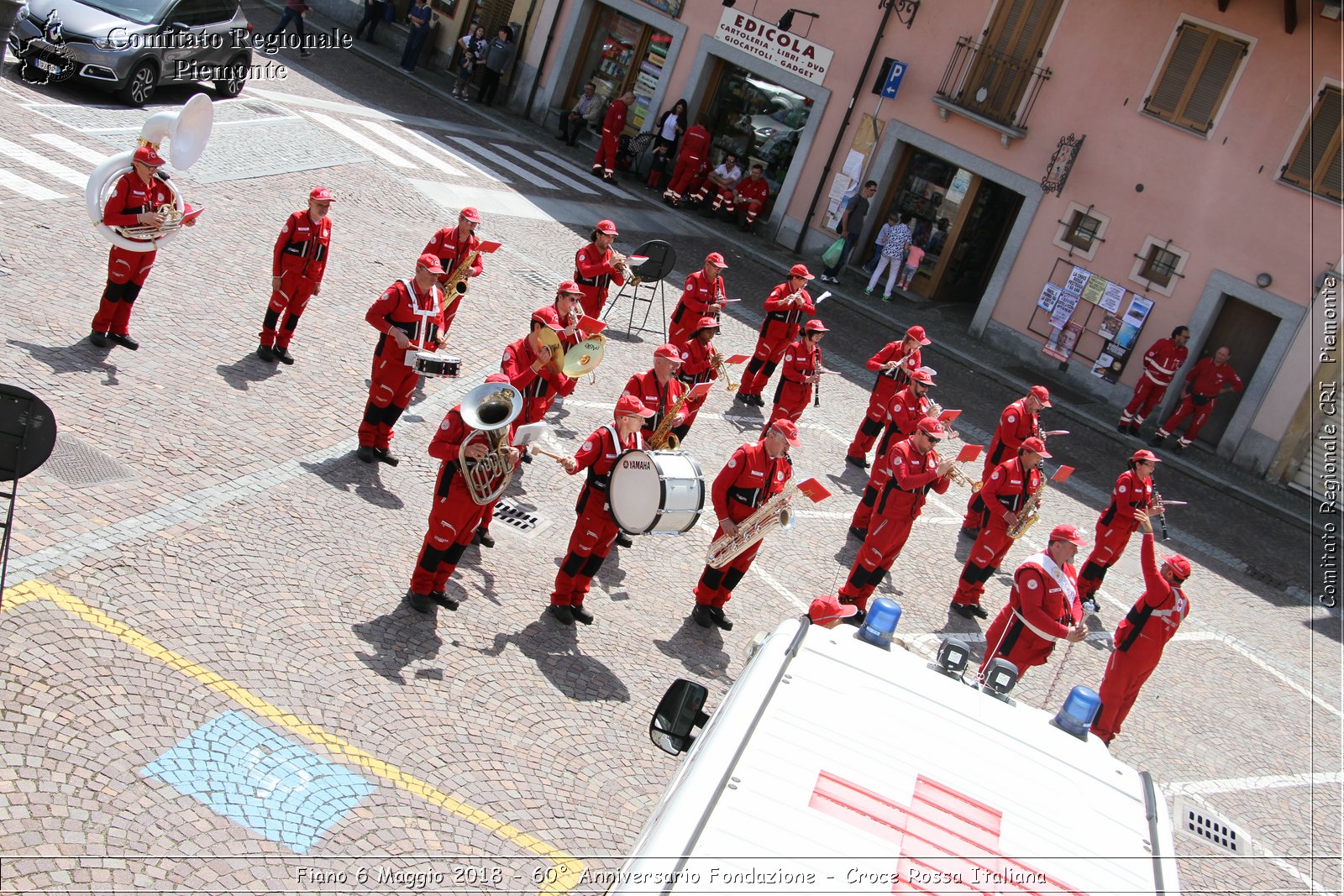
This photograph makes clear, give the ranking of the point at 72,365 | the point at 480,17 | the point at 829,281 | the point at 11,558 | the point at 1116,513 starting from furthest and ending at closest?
1. the point at 480,17
2. the point at 829,281
3. the point at 1116,513
4. the point at 72,365
5. the point at 11,558

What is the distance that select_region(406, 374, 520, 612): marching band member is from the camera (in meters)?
8.11

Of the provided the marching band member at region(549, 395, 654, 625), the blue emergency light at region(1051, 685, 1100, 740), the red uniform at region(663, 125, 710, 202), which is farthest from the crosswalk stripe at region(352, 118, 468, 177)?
the blue emergency light at region(1051, 685, 1100, 740)

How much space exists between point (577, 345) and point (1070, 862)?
6.70m

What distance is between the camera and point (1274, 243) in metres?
19.6

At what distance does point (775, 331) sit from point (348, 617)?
7.62m

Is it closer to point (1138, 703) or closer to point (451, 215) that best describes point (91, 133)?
point (451, 215)

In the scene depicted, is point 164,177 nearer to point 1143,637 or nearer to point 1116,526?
point 1143,637

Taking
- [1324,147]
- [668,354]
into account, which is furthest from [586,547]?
[1324,147]

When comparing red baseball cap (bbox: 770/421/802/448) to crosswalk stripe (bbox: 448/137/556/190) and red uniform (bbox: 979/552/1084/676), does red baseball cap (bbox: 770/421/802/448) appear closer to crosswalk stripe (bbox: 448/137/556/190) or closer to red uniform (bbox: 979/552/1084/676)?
red uniform (bbox: 979/552/1084/676)

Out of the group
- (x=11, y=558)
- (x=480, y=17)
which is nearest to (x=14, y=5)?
(x=11, y=558)

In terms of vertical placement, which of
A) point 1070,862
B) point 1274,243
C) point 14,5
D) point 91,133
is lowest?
point 91,133

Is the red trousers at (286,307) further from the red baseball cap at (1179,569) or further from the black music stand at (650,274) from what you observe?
the red baseball cap at (1179,569)

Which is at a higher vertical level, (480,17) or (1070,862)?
(480,17)

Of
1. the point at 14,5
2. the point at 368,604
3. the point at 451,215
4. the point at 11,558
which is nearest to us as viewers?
the point at 14,5
